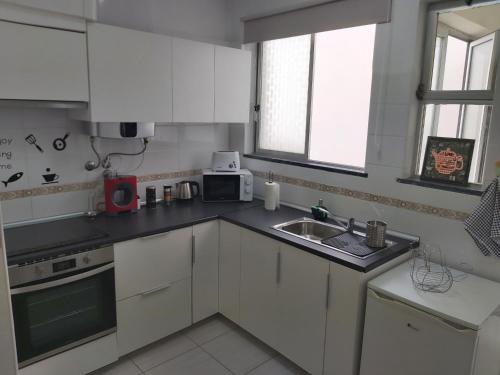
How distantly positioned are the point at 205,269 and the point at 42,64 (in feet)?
5.20

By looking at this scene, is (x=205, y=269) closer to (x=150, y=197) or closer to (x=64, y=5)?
(x=150, y=197)

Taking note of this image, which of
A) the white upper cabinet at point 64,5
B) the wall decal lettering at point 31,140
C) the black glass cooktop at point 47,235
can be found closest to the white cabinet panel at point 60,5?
the white upper cabinet at point 64,5

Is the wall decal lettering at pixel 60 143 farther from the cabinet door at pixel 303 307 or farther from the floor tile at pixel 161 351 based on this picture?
the cabinet door at pixel 303 307

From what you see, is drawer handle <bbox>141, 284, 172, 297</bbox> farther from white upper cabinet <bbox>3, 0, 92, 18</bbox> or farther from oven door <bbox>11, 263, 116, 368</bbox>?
white upper cabinet <bbox>3, 0, 92, 18</bbox>

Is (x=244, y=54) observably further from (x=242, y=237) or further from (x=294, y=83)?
(x=242, y=237)

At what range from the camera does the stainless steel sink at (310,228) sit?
2.50 m

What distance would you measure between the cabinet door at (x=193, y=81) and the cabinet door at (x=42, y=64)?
2.04 feet

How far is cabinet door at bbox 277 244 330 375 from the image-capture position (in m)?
2.09

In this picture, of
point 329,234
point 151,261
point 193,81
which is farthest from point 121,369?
point 193,81

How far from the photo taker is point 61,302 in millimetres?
2023

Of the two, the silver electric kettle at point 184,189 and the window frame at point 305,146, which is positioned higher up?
the window frame at point 305,146

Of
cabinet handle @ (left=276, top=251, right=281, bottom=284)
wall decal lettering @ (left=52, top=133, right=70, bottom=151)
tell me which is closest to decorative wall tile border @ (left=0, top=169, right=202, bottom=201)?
wall decal lettering @ (left=52, top=133, right=70, bottom=151)

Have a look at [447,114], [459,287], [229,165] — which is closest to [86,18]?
[229,165]

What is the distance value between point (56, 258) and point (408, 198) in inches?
77.6
